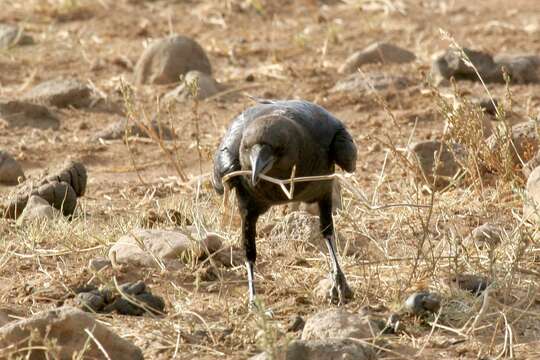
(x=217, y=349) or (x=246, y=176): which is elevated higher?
(x=246, y=176)

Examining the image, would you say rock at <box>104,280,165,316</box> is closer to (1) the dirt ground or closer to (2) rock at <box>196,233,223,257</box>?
(1) the dirt ground

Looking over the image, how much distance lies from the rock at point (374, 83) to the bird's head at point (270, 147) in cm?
451

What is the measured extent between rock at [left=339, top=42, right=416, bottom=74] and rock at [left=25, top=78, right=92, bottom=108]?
224 cm

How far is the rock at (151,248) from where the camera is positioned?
20.1 feet

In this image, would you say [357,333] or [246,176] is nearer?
[357,333]

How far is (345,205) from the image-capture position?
7.05 meters

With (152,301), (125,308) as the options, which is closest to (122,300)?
(125,308)

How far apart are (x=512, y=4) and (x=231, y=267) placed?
7657mm

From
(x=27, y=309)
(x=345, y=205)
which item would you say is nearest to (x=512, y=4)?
(x=345, y=205)

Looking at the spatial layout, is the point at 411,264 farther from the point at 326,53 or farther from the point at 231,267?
the point at 326,53

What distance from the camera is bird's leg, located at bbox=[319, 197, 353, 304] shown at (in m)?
5.61

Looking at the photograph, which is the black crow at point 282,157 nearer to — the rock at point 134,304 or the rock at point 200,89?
the rock at point 134,304

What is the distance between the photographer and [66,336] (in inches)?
186

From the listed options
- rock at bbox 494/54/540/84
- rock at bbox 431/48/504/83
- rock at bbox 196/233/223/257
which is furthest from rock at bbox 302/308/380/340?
rock at bbox 494/54/540/84
